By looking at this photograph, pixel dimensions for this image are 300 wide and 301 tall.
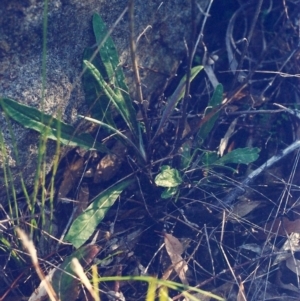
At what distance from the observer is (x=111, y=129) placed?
1.40m

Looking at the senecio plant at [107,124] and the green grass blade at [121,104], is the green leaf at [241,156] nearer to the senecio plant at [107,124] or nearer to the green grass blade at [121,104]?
the senecio plant at [107,124]

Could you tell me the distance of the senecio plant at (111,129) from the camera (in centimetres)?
136

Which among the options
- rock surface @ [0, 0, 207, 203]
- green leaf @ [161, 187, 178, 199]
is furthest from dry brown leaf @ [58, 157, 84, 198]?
green leaf @ [161, 187, 178, 199]

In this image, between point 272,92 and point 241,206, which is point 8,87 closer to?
point 241,206

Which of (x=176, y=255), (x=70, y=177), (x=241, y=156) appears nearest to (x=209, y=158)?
(x=241, y=156)

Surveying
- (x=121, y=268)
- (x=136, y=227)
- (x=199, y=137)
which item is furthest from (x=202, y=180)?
(x=121, y=268)

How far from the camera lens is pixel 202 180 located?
149 cm

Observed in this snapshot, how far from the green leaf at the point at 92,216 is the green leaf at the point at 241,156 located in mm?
312

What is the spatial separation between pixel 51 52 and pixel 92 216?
506 mm

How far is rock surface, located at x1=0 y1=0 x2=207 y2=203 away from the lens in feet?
4.38

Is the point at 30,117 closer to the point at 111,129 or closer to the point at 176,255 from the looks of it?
the point at 111,129

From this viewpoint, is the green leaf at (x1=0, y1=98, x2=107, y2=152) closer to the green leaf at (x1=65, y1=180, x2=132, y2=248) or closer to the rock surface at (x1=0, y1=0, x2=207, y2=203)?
the rock surface at (x1=0, y1=0, x2=207, y2=203)

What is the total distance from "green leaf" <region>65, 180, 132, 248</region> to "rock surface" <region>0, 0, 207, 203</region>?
0.19m

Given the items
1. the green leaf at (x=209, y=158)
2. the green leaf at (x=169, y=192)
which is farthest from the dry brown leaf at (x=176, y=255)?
the green leaf at (x=209, y=158)
